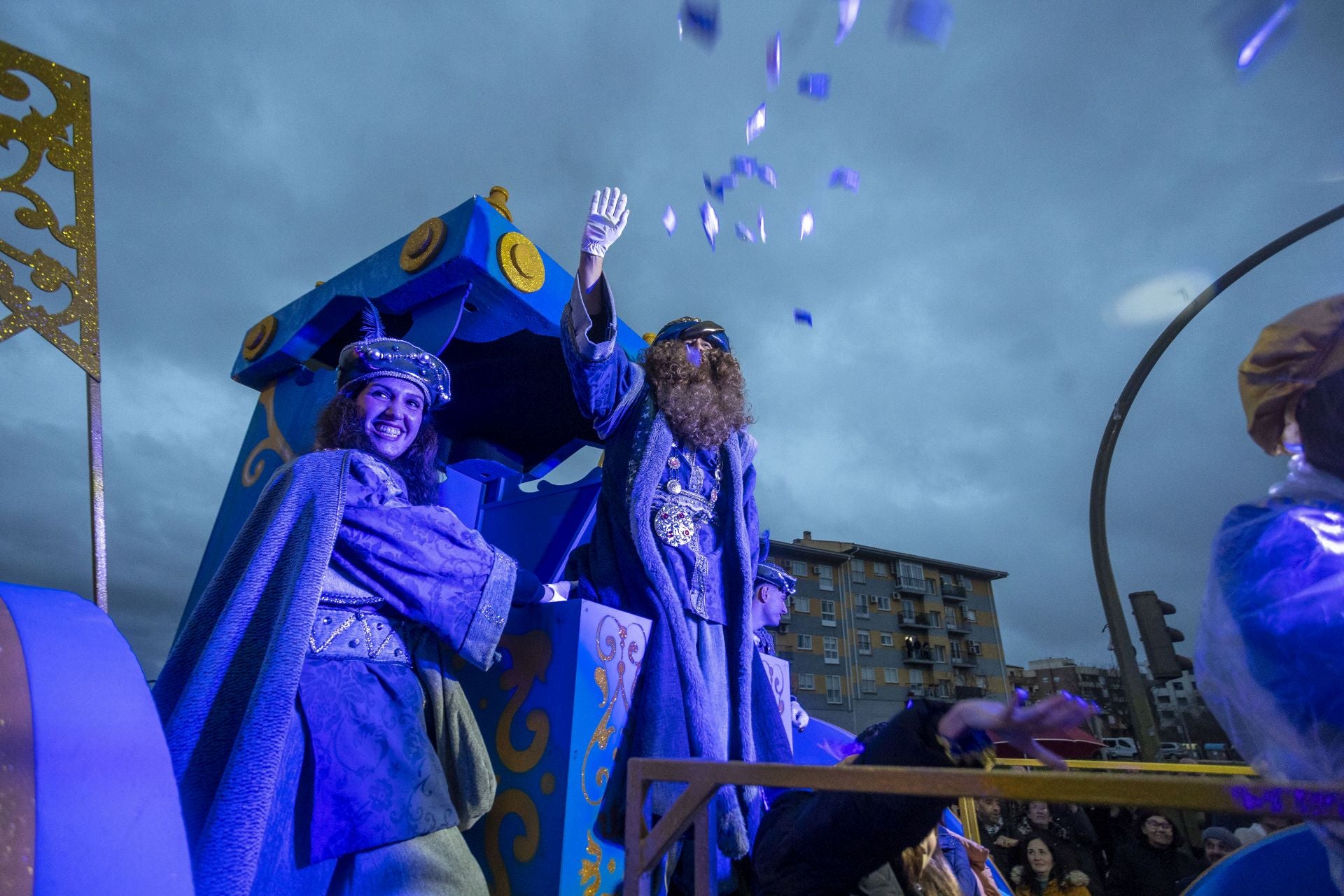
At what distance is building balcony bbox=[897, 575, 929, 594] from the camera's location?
1656 inches

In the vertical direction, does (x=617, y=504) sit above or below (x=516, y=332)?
below

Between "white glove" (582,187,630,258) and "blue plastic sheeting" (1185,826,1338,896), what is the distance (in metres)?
2.61

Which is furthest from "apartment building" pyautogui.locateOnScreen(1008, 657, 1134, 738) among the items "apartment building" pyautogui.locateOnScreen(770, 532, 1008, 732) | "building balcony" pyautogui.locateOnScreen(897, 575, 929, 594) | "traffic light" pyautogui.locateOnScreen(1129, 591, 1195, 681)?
"traffic light" pyautogui.locateOnScreen(1129, 591, 1195, 681)

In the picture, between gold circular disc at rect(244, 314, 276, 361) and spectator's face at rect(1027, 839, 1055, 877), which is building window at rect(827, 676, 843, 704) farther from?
gold circular disc at rect(244, 314, 276, 361)

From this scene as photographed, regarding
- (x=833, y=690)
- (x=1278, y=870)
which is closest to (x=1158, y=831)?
(x=1278, y=870)

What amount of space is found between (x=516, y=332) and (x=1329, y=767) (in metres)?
3.13

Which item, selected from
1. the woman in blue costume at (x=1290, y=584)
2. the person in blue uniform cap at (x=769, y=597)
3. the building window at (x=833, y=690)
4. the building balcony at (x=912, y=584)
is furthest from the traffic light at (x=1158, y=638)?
the building balcony at (x=912, y=584)

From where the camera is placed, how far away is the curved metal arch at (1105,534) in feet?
18.3

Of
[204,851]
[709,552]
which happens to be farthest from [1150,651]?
[204,851]

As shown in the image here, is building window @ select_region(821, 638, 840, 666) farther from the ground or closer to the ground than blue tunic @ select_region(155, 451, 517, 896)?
farther from the ground

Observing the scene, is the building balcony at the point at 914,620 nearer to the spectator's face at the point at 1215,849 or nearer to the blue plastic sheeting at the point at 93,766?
the spectator's face at the point at 1215,849

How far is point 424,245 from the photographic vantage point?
2855 mm

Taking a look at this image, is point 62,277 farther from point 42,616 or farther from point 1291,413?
point 1291,413

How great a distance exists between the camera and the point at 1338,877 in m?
1.38
